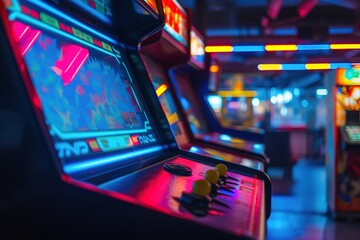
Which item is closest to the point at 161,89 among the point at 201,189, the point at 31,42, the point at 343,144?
the point at 31,42

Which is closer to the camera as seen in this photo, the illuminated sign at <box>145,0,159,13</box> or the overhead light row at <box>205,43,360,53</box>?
the illuminated sign at <box>145,0,159,13</box>

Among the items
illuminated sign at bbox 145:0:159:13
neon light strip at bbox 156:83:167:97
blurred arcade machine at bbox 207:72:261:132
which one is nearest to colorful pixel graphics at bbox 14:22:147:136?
illuminated sign at bbox 145:0:159:13

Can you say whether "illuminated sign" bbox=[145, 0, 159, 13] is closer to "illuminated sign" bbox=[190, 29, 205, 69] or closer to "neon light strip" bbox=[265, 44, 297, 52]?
"illuminated sign" bbox=[190, 29, 205, 69]

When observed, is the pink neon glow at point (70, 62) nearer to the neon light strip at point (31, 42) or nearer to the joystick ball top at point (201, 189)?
the neon light strip at point (31, 42)

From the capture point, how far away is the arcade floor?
3.77 m

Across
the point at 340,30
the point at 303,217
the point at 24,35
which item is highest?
the point at 340,30

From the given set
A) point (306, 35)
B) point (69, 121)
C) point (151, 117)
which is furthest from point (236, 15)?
point (69, 121)

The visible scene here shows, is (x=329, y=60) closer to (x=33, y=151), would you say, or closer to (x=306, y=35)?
(x=306, y=35)

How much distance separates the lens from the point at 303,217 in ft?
14.5

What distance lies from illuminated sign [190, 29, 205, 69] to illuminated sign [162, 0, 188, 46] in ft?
1.05

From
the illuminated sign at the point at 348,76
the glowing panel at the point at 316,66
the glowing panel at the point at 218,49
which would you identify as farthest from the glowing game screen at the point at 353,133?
the glowing panel at the point at 218,49

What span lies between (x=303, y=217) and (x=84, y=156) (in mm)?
3924

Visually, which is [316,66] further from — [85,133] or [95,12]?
[85,133]

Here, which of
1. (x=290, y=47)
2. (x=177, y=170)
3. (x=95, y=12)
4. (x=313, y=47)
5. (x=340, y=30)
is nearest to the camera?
(x=177, y=170)
